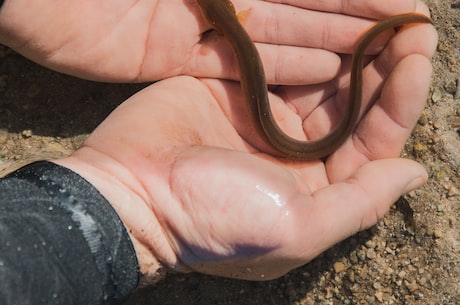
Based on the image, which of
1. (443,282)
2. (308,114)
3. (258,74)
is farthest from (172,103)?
(443,282)

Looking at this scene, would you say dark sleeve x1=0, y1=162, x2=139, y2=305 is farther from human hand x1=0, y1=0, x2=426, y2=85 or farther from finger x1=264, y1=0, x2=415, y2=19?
finger x1=264, y1=0, x2=415, y2=19

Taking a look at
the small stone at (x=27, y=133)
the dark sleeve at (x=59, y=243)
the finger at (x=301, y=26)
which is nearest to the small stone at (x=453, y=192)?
the finger at (x=301, y=26)

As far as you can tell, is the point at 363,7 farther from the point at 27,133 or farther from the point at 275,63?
the point at 27,133

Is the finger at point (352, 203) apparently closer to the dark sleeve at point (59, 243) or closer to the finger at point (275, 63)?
the finger at point (275, 63)

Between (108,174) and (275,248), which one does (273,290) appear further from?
(108,174)

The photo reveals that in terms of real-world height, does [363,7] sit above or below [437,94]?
above

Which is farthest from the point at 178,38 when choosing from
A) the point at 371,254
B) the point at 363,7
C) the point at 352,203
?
the point at 371,254
